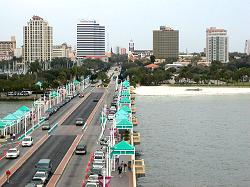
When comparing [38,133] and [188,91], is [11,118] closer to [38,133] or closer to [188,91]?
[38,133]

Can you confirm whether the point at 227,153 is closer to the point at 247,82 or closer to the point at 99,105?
the point at 99,105

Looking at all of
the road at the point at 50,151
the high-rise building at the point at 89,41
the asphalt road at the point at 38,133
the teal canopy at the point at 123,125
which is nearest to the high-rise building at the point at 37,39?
the high-rise building at the point at 89,41

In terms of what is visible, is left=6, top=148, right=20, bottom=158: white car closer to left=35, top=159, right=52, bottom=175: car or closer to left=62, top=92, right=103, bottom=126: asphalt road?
left=35, top=159, right=52, bottom=175: car

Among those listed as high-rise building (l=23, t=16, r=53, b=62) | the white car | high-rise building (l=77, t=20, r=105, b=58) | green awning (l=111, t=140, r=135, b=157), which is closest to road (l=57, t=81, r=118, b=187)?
green awning (l=111, t=140, r=135, b=157)

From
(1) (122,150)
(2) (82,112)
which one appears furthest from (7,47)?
(1) (122,150)

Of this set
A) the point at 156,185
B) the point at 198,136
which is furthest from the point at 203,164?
the point at 198,136

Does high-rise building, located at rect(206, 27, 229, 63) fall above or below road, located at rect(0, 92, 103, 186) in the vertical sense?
above
